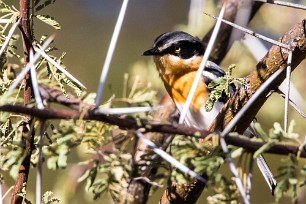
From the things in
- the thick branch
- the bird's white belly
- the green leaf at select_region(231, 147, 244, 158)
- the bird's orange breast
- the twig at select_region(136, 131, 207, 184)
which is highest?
the thick branch

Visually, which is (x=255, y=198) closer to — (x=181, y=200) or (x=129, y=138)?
(x=181, y=200)

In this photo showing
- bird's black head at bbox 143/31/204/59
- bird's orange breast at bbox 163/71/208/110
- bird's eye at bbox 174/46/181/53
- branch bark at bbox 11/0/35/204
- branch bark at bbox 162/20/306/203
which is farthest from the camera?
bird's eye at bbox 174/46/181/53

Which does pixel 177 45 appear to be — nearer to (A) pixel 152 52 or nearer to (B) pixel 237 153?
(A) pixel 152 52

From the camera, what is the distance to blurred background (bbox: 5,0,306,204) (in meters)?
3.74

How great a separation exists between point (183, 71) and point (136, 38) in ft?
5.99

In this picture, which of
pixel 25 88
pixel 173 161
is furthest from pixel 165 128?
pixel 25 88

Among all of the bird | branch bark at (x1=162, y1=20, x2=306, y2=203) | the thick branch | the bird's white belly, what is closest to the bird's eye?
the bird

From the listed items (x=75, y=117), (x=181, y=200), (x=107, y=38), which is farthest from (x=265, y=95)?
(x=107, y=38)

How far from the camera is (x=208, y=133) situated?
1395mm

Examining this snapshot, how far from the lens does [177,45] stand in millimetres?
3822

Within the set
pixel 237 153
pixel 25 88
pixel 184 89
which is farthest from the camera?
pixel 184 89

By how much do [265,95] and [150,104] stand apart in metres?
0.65

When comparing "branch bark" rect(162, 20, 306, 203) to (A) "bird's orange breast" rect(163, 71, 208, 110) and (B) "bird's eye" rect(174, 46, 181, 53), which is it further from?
(B) "bird's eye" rect(174, 46, 181, 53)

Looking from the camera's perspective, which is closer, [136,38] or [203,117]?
A: [203,117]
